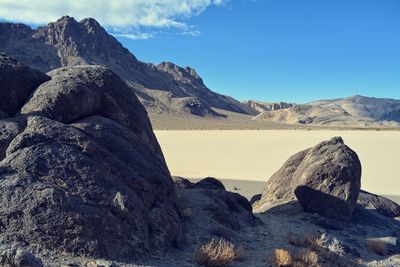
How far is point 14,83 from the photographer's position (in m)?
11.1

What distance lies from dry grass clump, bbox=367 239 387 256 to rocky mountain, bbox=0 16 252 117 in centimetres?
11713

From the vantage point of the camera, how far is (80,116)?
430 inches

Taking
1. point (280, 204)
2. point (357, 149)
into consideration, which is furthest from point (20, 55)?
point (280, 204)

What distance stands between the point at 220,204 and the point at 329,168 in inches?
163

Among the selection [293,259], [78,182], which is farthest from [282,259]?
[78,182]

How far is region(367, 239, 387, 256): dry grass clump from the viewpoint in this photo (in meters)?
12.1

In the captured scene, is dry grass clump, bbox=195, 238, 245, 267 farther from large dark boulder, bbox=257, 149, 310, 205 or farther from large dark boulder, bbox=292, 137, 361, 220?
large dark boulder, bbox=257, 149, 310, 205

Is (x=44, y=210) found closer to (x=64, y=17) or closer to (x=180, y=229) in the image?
(x=180, y=229)

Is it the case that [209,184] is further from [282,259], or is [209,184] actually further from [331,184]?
[282,259]

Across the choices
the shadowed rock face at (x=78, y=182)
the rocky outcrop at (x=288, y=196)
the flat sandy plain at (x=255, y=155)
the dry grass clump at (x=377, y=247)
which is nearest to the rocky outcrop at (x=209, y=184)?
the rocky outcrop at (x=288, y=196)

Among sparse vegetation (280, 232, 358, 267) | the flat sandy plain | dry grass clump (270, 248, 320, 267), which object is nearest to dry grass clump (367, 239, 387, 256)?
sparse vegetation (280, 232, 358, 267)

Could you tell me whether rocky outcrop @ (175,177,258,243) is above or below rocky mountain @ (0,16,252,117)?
below

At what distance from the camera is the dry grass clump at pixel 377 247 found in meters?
12.1

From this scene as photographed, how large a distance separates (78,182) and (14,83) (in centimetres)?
395
